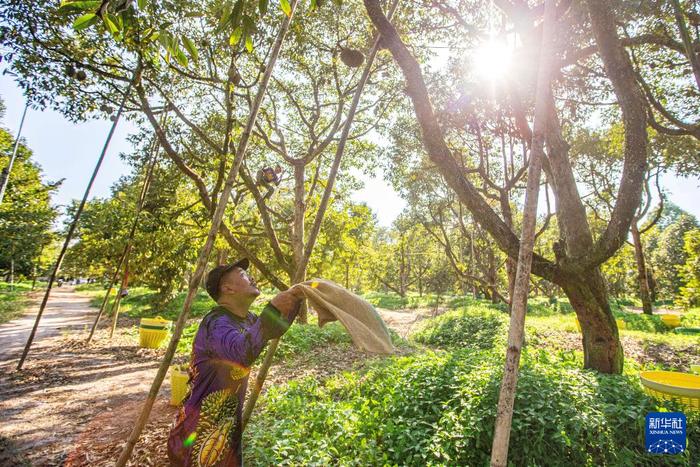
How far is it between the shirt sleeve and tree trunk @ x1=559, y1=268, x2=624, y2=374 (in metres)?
5.34

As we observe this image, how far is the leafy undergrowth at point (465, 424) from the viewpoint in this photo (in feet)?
11.6

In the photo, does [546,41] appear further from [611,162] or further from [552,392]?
[611,162]

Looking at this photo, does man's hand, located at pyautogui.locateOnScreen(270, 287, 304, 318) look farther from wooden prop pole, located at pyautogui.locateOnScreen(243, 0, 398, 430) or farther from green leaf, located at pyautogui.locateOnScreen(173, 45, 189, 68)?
green leaf, located at pyautogui.locateOnScreen(173, 45, 189, 68)

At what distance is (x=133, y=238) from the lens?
10.4 m

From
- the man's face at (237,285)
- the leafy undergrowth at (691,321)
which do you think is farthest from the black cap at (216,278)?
the leafy undergrowth at (691,321)

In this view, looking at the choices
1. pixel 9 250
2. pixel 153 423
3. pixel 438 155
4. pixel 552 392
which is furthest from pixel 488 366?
pixel 9 250

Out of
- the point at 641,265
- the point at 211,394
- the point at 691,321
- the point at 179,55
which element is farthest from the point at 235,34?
the point at 691,321

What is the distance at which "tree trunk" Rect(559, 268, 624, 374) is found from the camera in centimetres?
558

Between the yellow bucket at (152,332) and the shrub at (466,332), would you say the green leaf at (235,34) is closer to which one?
the yellow bucket at (152,332)

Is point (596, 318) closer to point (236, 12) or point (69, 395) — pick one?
point (236, 12)

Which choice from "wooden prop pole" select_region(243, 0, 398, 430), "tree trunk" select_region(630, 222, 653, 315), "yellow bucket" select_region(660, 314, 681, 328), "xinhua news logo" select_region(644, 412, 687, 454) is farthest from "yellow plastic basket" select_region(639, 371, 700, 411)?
"tree trunk" select_region(630, 222, 653, 315)

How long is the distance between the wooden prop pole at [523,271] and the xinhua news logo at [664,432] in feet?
5.87

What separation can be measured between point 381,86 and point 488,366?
9.87m

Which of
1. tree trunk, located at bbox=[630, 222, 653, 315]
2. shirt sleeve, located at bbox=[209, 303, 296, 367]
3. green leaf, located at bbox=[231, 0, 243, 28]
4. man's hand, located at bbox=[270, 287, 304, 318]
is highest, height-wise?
tree trunk, located at bbox=[630, 222, 653, 315]
